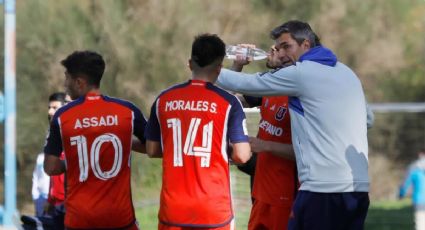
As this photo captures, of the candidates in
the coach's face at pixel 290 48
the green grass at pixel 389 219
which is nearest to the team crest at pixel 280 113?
the coach's face at pixel 290 48

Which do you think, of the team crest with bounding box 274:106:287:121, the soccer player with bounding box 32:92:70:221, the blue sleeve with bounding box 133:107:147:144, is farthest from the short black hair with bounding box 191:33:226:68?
Answer: the soccer player with bounding box 32:92:70:221

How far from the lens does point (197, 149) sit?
6.25 metres

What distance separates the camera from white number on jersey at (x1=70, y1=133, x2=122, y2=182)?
6.69 meters

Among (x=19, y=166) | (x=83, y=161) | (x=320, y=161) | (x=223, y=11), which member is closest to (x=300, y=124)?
(x=320, y=161)

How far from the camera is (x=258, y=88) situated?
21.2 ft

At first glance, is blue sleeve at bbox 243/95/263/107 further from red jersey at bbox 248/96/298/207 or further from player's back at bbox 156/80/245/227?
player's back at bbox 156/80/245/227

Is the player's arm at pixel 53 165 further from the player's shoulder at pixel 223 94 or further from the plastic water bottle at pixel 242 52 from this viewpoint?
the plastic water bottle at pixel 242 52

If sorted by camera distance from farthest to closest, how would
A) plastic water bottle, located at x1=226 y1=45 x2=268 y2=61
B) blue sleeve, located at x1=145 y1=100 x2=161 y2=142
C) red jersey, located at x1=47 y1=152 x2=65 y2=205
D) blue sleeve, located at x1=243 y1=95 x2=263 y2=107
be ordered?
red jersey, located at x1=47 y1=152 x2=65 y2=205
blue sleeve, located at x1=243 y1=95 x2=263 y2=107
plastic water bottle, located at x1=226 y1=45 x2=268 y2=61
blue sleeve, located at x1=145 y1=100 x2=161 y2=142

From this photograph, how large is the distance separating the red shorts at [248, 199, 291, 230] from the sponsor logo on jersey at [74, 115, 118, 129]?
1.41m

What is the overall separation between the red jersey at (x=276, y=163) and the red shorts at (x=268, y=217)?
0.04 metres

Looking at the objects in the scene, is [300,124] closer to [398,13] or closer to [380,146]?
[380,146]

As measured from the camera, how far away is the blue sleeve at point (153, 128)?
6422mm

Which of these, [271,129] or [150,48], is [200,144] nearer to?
[271,129]

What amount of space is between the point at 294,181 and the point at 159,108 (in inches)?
56.7
